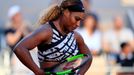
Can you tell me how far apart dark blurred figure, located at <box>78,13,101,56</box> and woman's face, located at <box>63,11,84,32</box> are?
15.7ft

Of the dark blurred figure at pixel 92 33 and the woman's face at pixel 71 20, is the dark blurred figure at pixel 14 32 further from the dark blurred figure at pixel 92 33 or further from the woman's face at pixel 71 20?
the woman's face at pixel 71 20

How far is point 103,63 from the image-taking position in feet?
32.2

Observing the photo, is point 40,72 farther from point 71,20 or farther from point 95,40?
point 95,40

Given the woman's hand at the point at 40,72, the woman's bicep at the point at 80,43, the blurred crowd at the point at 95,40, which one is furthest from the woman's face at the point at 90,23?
the woman's hand at the point at 40,72

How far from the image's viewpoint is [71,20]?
5156mm

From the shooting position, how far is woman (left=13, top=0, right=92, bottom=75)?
5066mm

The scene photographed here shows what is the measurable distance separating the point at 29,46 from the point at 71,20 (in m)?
0.49

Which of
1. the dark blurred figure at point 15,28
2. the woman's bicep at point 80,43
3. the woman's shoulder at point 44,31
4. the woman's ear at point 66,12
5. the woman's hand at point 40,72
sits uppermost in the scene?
the dark blurred figure at point 15,28

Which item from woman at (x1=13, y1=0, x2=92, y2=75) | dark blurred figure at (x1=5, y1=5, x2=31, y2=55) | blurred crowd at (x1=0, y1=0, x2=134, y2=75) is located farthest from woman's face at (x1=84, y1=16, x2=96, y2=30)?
woman at (x1=13, y1=0, x2=92, y2=75)

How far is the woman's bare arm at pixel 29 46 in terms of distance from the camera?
4984 mm

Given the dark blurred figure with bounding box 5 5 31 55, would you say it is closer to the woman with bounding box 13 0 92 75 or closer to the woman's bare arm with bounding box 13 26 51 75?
the woman with bounding box 13 0 92 75

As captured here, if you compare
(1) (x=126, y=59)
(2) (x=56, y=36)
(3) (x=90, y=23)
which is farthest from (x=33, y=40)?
(3) (x=90, y=23)

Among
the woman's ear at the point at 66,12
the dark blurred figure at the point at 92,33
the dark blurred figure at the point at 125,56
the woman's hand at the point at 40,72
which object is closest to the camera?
the woman's hand at the point at 40,72

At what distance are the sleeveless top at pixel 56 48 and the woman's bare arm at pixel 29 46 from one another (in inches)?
5.3
